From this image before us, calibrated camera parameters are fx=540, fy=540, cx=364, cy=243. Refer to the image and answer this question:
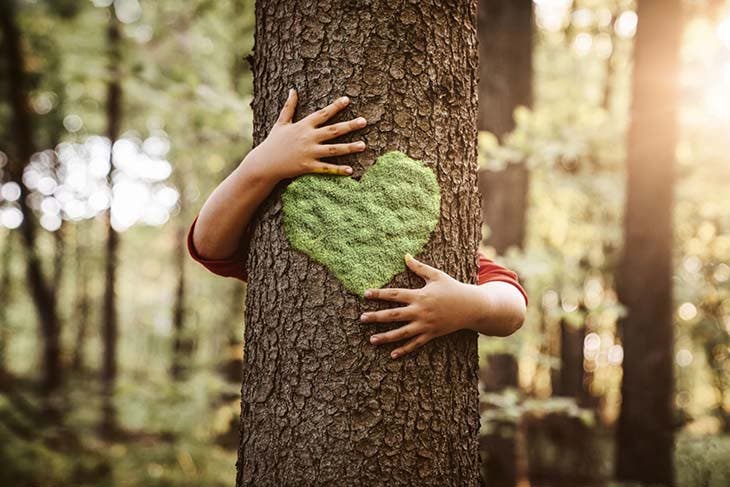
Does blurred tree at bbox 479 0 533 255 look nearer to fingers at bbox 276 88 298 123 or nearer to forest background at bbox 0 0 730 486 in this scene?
forest background at bbox 0 0 730 486

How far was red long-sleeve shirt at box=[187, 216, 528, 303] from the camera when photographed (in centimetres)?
195

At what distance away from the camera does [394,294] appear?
5.24 ft

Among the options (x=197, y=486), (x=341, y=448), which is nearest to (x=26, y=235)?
(x=197, y=486)

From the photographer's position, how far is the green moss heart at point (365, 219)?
162 cm

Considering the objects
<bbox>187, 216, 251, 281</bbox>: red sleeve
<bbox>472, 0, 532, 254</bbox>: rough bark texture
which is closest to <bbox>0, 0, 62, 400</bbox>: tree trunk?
<bbox>472, 0, 532, 254</bbox>: rough bark texture

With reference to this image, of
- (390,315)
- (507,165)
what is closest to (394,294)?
(390,315)

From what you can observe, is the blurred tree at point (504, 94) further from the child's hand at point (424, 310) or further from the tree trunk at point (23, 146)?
the tree trunk at point (23, 146)

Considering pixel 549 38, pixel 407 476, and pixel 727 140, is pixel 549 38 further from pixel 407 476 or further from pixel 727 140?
pixel 407 476

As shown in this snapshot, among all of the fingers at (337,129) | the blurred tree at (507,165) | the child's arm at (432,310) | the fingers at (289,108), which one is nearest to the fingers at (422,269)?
the child's arm at (432,310)

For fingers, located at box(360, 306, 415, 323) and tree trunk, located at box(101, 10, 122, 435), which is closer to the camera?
fingers, located at box(360, 306, 415, 323)

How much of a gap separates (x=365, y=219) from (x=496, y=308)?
1.76 feet

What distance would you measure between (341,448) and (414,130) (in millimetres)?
993

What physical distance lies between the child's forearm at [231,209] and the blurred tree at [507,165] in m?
4.03

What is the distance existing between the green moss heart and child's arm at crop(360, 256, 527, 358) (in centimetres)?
6
